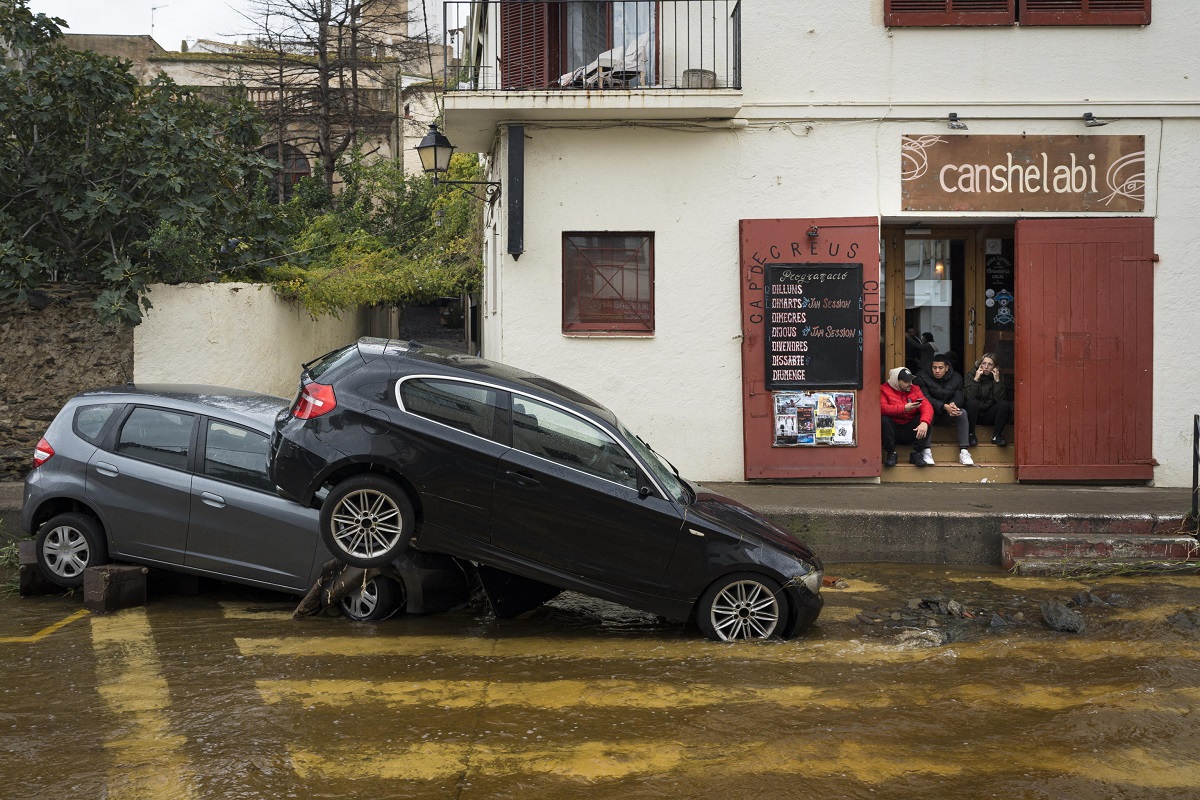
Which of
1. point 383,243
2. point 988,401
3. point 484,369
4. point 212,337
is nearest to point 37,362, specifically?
point 212,337

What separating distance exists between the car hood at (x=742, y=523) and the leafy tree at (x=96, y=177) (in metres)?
7.65

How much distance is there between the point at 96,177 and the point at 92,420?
17.8 ft

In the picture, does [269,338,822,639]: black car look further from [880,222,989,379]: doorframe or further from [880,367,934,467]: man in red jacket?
[880,222,989,379]: doorframe

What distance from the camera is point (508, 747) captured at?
5582 millimetres

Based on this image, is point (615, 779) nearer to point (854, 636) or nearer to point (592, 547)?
point (592, 547)

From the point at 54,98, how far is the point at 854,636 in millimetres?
10174

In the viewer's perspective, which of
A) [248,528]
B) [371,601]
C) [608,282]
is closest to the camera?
[371,601]

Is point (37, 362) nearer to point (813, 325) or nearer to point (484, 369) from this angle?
point (484, 369)

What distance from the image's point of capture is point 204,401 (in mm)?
8734

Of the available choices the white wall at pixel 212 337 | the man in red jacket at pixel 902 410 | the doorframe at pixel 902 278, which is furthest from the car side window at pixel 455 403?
the doorframe at pixel 902 278

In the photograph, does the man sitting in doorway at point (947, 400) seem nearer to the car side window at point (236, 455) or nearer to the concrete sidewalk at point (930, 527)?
the concrete sidewalk at point (930, 527)

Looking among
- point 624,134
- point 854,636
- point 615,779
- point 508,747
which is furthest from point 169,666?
point 624,134

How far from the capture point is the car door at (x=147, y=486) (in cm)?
832

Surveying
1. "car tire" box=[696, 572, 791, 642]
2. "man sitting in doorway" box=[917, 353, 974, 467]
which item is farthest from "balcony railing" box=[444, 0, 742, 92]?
"car tire" box=[696, 572, 791, 642]
